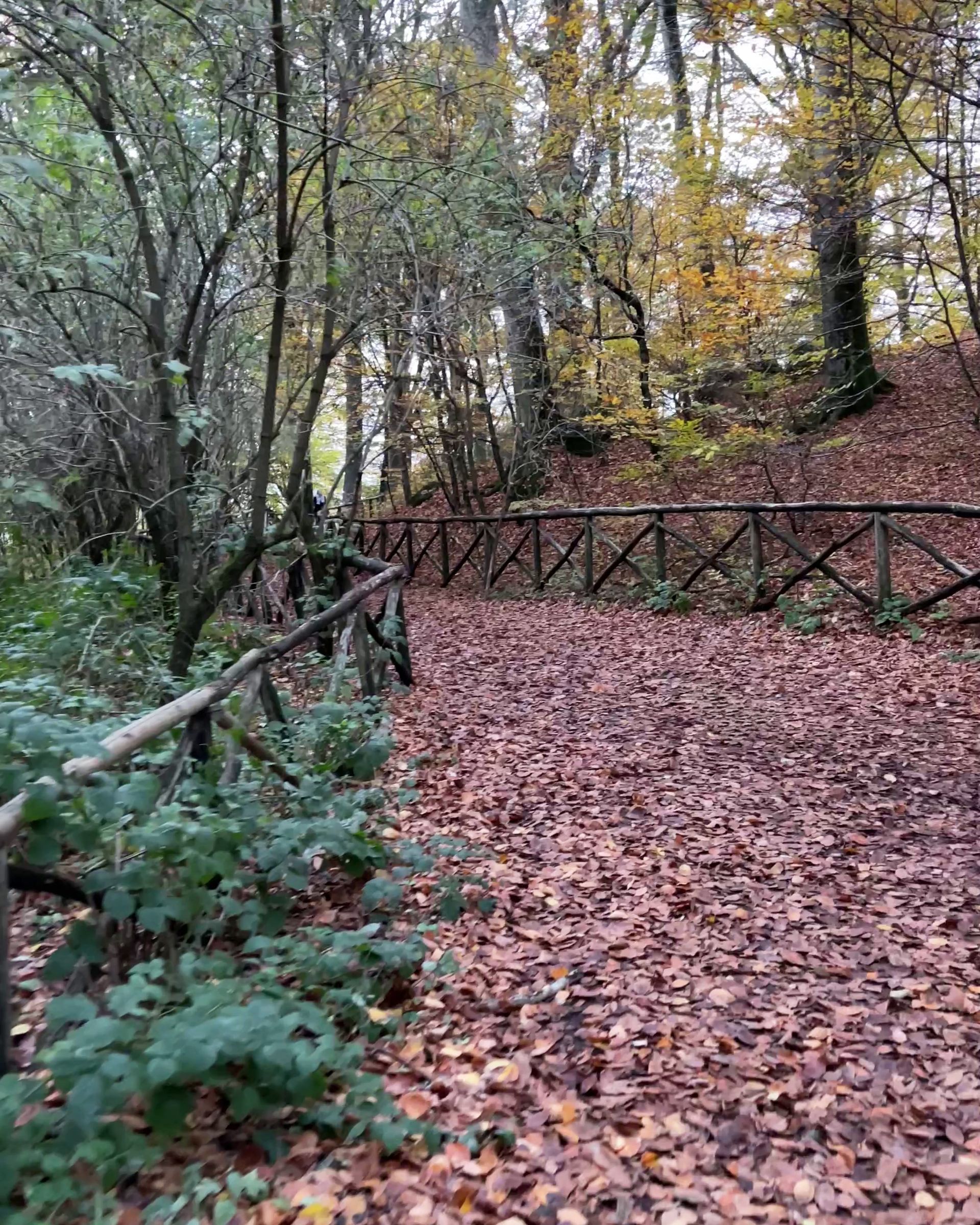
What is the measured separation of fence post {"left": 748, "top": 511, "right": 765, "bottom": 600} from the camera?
8.84m

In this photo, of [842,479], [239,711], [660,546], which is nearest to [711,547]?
[660,546]

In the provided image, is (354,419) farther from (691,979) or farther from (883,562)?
(691,979)

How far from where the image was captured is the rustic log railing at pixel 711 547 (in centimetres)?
783

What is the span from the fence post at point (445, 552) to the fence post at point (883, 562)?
6266 mm

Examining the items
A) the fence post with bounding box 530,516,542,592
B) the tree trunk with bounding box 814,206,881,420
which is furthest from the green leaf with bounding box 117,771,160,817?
the tree trunk with bounding box 814,206,881,420

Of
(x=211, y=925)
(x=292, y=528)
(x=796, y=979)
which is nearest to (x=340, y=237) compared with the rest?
(x=292, y=528)

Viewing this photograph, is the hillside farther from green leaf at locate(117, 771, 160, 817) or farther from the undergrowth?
green leaf at locate(117, 771, 160, 817)

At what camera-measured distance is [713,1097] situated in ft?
8.36

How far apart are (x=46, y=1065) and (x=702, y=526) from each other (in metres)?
9.92

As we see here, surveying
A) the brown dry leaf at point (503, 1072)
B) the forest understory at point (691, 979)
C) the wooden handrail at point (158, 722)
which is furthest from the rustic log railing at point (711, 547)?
the brown dry leaf at point (503, 1072)

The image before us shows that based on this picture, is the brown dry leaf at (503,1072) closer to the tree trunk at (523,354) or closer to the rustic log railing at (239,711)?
the rustic log railing at (239,711)

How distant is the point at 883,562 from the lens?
7816mm

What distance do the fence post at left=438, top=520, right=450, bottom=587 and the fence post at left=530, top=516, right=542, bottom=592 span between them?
1665 millimetres

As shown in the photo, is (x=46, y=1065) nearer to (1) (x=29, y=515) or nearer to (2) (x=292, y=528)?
(2) (x=292, y=528)
